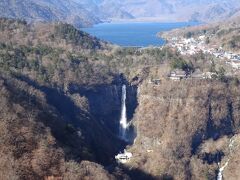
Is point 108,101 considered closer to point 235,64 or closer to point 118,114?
point 118,114

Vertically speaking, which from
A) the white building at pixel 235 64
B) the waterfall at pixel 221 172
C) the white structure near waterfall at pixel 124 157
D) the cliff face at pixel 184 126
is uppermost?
the white building at pixel 235 64

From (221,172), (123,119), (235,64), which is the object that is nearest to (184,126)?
(221,172)

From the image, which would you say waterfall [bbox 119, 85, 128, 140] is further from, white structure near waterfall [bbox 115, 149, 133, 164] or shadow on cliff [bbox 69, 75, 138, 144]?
white structure near waterfall [bbox 115, 149, 133, 164]

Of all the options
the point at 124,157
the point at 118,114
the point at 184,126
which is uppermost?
the point at 184,126

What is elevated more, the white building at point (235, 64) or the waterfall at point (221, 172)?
the white building at point (235, 64)

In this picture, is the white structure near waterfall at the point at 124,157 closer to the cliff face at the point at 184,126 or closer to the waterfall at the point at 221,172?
the cliff face at the point at 184,126

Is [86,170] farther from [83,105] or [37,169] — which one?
[83,105]

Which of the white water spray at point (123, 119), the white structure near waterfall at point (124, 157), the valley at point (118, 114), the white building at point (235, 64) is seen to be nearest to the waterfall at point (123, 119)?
the white water spray at point (123, 119)

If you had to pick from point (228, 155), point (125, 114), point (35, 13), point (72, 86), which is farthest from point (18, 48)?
point (35, 13)
